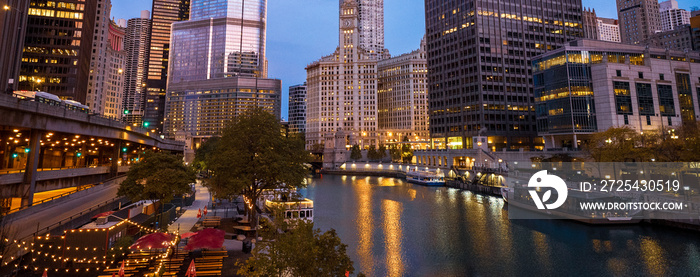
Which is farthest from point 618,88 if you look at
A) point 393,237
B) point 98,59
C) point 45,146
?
point 98,59

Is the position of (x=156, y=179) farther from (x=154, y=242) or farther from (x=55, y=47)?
(x=55, y=47)

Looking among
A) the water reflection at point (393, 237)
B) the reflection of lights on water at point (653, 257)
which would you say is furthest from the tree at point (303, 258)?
the reflection of lights on water at point (653, 257)

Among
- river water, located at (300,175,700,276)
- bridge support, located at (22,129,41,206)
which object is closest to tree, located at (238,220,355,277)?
river water, located at (300,175,700,276)

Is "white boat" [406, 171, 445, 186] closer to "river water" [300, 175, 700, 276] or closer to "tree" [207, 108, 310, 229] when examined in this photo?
"river water" [300, 175, 700, 276]

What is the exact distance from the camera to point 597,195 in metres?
50.2

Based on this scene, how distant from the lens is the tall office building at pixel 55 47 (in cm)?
11150

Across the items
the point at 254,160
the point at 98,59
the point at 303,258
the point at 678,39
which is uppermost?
the point at 678,39

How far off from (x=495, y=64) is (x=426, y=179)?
65.6 metres

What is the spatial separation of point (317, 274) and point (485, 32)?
145 m

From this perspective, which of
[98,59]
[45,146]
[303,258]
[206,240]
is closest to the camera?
[303,258]

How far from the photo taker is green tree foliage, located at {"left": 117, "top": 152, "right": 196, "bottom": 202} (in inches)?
1435

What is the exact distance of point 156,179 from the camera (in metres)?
36.3

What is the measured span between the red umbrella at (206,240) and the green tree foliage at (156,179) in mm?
12518

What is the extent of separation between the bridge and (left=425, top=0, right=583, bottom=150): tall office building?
116059mm
